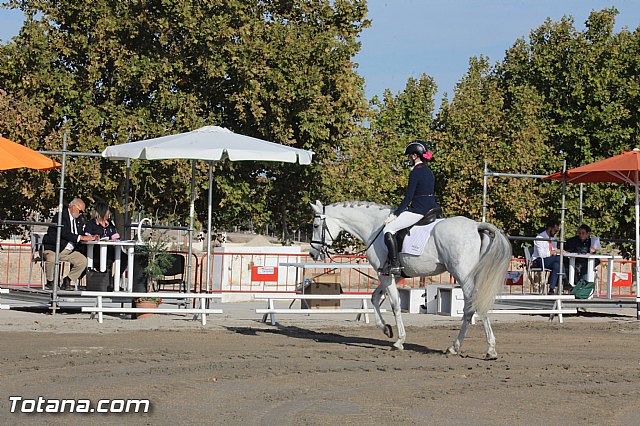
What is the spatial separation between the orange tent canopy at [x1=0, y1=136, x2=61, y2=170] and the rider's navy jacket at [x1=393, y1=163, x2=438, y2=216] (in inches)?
262

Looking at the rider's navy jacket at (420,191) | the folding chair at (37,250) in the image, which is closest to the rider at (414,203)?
the rider's navy jacket at (420,191)

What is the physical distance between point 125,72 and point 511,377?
53.2 ft

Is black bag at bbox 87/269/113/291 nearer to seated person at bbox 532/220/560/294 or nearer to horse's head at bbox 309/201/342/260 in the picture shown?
horse's head at bbox 309/201/342/260

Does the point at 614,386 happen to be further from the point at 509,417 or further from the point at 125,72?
the point at 125,72

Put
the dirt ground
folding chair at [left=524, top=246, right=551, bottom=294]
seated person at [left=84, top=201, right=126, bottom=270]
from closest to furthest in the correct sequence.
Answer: the dirt ground, seated person at [left=84, top=201, right=126, bottom=270], folding chair at [left=524, top=246, right=551, bottom=294]

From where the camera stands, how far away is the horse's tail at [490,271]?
481 inches

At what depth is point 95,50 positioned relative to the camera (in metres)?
24.4

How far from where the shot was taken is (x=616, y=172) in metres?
19.4

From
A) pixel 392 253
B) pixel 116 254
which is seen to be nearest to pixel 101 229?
pixel 116 254

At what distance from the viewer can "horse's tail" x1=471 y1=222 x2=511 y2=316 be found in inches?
481

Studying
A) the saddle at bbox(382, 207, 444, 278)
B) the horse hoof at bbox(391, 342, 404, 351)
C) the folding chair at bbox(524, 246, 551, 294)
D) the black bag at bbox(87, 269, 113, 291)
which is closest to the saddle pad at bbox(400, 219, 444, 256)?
the saddle at bbox(382, 207, 444, 278)

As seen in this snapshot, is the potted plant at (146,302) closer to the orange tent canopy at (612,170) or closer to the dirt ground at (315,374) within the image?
the dirt ground at (315,374)

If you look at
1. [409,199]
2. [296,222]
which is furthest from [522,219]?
[409,199]

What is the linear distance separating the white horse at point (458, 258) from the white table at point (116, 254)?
15.4 ft
